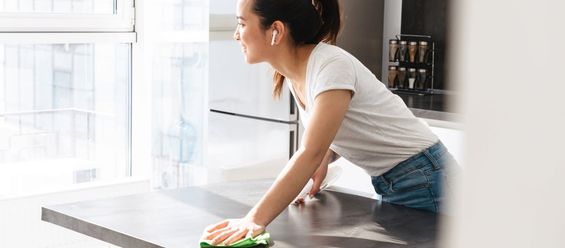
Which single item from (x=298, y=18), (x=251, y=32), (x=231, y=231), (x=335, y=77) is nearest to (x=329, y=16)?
(x=298, y=18)

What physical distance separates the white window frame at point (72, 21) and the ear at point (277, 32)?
6.97 ft

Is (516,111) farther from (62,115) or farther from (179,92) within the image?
(179,92)

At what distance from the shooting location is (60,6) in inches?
161

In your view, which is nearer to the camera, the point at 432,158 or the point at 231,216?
the point at 231,216

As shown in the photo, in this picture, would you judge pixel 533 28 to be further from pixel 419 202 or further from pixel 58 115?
pixel 58 115

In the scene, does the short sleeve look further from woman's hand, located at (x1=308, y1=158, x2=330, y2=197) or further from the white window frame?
the white window frame

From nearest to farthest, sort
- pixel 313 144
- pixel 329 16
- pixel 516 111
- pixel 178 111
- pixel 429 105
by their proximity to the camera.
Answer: pixel 516 111, pixel 313 144, pixel 329 16, pixel 429 105, pixel 178 111

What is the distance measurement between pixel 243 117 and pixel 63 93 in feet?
2.91

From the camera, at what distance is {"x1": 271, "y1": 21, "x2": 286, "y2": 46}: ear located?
6.95 ft

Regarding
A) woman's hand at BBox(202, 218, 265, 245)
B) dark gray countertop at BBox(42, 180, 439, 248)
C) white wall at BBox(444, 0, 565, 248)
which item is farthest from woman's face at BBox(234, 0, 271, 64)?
white wall at BBox(444, 0, 565, 248)

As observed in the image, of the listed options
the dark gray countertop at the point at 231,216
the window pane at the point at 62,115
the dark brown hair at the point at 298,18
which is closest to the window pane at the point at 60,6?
the window pane at the point at 62,115

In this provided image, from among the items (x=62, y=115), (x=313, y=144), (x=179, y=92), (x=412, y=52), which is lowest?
(x=62, y=115)

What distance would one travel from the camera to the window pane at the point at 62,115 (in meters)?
3.95

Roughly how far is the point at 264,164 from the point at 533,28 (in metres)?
3.95
